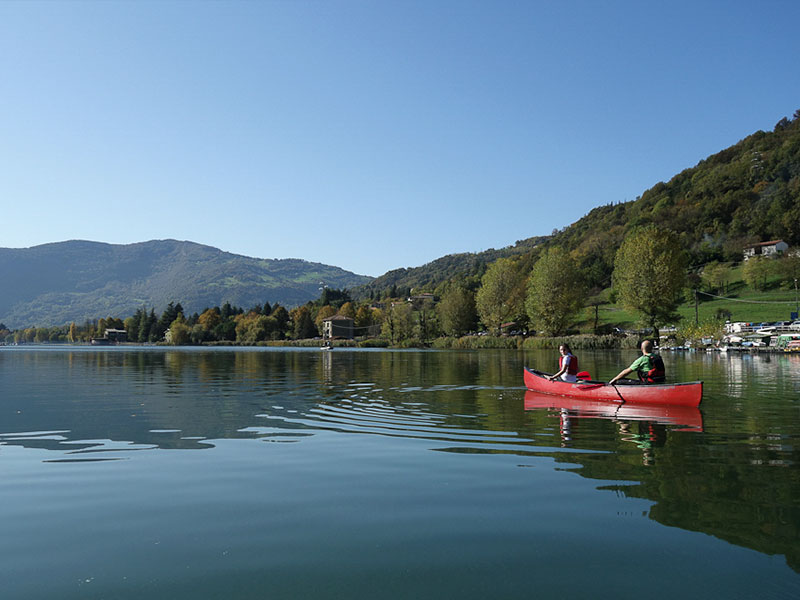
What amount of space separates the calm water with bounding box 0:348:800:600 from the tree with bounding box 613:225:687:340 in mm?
73232

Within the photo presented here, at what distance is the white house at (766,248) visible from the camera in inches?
Result: 4754

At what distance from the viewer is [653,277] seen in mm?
84625

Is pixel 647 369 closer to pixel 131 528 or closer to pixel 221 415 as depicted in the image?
pixel 221 415

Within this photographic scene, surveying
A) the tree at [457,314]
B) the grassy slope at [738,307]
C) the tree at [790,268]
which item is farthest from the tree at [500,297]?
the tree at [790,268]

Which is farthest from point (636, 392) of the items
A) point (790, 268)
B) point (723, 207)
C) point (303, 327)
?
point (303, 327)

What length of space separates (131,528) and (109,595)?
198 centimetres

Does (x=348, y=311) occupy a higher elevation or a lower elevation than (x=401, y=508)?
higher

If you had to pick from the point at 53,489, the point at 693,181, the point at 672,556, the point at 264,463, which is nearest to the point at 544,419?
the point at 264,463

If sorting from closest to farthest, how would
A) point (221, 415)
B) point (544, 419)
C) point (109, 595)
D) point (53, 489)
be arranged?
point (109, 595)
point (53, 489)
point (544, 419)
point (221, 415)

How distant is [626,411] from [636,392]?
103 cm

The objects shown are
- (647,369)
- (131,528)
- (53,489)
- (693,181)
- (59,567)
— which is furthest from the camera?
(693,181)

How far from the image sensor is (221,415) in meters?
18.0

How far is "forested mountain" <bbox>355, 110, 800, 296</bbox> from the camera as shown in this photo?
13100cm

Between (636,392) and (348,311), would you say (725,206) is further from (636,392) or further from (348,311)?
(636,392)
